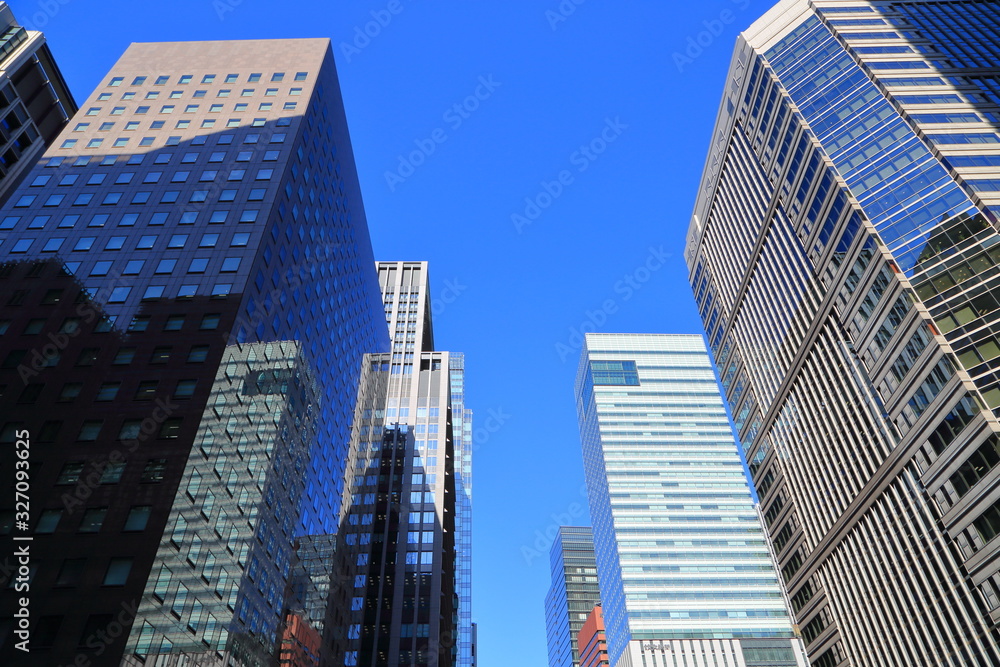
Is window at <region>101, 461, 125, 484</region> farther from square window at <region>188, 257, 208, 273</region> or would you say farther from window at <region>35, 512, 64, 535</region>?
square window at <region>188, 257, 208, 273</region>

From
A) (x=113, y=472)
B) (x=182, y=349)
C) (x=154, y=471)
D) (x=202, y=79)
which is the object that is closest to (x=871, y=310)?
(x=182, y=349)

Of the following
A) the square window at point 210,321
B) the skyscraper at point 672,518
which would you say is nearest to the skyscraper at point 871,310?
the square window at point 210,321

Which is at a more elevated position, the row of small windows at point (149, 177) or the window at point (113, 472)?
the row of small windows at point (149, 177)

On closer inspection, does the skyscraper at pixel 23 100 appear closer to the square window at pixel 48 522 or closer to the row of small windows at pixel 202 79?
the row of small windows at pixel 202 79

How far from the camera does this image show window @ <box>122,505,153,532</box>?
4394 cm

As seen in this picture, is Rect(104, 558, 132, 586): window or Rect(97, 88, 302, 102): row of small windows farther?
Rect(97, 88, 302, 102): row of small windows

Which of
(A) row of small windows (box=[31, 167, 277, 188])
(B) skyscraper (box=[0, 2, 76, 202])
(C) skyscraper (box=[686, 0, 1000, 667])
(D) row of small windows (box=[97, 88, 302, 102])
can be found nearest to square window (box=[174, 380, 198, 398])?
(A) row of small windows (box=[31, 167, 277, 188])

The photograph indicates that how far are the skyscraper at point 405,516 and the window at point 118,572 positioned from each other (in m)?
35.4

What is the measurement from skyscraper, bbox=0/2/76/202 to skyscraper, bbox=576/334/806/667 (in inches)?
5031

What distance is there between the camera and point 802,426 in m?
76.5

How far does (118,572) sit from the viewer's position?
42.1 m

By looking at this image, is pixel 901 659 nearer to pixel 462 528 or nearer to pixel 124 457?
pixel 124 457

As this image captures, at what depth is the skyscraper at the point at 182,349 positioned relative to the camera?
144 ft

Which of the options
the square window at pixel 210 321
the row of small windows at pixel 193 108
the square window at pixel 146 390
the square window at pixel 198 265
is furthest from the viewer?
the row of small windows at pixel 193 108
